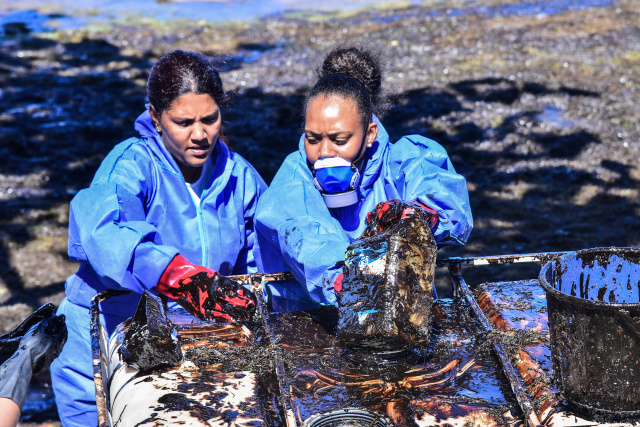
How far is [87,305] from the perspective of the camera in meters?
2.60

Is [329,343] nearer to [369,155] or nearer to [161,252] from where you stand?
[161,252]

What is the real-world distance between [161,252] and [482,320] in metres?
1.04

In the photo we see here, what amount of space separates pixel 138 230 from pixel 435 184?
1029 millimetres

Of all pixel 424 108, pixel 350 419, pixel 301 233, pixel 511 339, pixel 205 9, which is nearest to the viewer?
pixel 350 419

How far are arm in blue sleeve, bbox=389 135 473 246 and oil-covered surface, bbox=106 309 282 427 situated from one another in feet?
2.53

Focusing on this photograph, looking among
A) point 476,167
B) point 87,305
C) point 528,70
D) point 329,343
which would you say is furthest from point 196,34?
point 329,343

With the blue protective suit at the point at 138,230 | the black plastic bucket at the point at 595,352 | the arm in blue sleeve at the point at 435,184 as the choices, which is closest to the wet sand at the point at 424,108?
the blue protective suit at the point at 138,230

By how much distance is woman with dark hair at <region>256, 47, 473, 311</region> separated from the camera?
2.35 metres

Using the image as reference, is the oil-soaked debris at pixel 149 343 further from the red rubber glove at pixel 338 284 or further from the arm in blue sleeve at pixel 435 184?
the arm in blue sleeve at pixel 435 184

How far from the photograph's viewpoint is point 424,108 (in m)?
6.77

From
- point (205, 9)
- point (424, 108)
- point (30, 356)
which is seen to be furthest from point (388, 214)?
point (205, 9)

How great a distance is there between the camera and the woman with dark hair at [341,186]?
92.7 inches

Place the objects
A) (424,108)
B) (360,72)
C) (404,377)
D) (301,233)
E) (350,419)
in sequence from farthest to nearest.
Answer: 1. (424,108)
2. (360,72)
3. (301,233)
4. (404,377)
5. (350,419)

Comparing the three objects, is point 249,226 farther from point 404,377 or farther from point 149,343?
point 404,377
